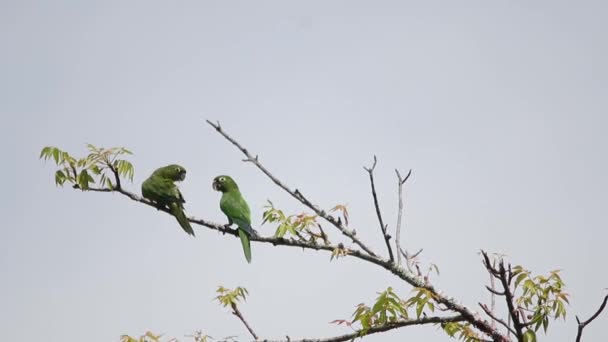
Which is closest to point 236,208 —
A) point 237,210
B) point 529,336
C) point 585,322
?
point 237,210

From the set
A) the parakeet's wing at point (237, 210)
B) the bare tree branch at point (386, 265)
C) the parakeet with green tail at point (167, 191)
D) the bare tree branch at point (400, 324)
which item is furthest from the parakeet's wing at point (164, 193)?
the bare tree branch at point (400, 324)

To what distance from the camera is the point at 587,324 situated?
3.92 meters

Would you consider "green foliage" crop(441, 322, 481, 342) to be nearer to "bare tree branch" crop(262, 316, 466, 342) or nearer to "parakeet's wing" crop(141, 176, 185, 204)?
"bare tree branch" crop(262, 316, 466, 342)

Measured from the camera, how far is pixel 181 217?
716 centimetres

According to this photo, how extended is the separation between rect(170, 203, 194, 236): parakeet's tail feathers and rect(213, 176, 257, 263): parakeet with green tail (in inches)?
28.1

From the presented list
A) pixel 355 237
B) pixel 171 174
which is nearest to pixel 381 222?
pixel 355 237

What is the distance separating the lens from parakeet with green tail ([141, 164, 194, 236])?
23.8 ft

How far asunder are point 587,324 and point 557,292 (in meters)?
1.65

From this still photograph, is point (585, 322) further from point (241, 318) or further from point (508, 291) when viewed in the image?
point (241, 318)

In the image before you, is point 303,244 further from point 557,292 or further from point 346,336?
point 557,292

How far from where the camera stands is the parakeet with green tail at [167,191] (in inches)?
286

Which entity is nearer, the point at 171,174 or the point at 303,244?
the point at 303,244

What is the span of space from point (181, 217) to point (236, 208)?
114cm

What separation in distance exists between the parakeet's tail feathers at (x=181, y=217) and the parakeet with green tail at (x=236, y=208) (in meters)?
0.71
